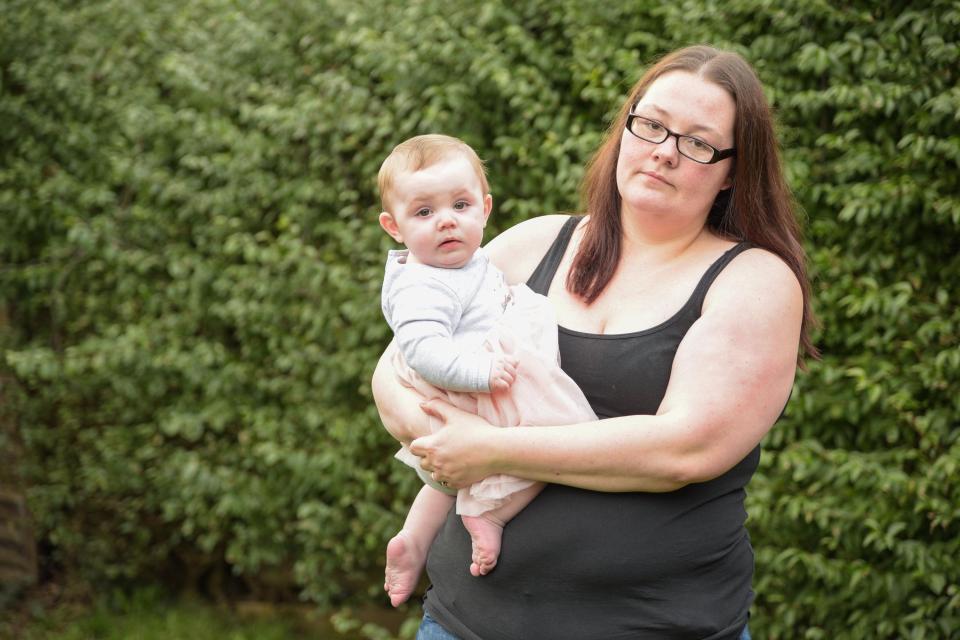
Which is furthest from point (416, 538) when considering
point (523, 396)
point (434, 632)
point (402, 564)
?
point (523, 396)

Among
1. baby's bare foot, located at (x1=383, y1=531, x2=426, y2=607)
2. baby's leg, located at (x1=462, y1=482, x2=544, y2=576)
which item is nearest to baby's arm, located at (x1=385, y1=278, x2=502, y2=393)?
baby's leg, located at (x1=462, y1=482, x2=544, y2=576)

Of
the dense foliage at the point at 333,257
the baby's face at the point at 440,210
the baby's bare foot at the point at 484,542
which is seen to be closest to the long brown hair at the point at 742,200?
the baby's face at the point at 440,210

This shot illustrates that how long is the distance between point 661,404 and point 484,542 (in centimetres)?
42

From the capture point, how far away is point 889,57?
326 centimetres

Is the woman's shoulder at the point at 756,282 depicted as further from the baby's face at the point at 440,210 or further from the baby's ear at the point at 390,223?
the baby's ear at the point at 390,223

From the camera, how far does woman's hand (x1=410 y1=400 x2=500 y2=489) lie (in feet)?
6.44

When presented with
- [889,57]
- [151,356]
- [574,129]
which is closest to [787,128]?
[889,57]

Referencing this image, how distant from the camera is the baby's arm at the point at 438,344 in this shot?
1.96 metres

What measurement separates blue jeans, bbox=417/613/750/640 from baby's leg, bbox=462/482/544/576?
0.63 ft

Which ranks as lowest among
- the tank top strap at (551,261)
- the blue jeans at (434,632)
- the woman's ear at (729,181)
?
the blue jeans at (434,632)

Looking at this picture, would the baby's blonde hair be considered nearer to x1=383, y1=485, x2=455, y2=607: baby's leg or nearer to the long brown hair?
the long brown hair

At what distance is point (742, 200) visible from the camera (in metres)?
2.09

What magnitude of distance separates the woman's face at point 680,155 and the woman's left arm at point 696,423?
17 centimetres

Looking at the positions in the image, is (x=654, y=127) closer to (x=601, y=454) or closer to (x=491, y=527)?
(x=601, y=454)
